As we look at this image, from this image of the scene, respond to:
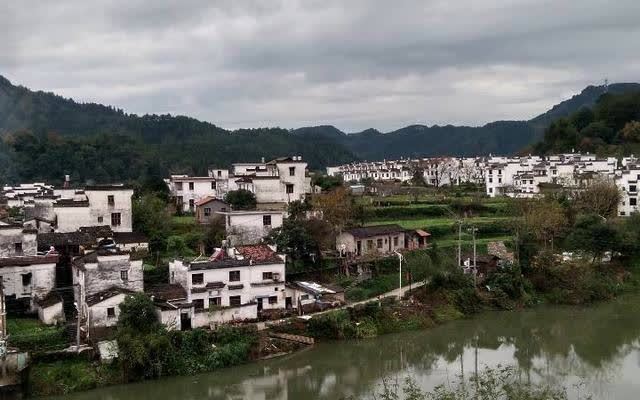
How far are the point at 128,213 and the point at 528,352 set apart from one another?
1430 cm

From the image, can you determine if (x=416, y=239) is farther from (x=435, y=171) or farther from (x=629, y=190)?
(x=435, y=171)

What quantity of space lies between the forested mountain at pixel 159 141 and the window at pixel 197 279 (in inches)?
1575

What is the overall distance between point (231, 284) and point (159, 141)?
77129 millimetres

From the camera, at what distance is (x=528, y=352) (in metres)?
18.3

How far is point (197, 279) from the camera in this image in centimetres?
1811

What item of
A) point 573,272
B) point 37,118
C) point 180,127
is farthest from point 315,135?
point 573,272

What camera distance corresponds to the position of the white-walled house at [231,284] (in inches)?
708

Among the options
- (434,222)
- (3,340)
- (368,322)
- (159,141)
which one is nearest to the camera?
(3,340)

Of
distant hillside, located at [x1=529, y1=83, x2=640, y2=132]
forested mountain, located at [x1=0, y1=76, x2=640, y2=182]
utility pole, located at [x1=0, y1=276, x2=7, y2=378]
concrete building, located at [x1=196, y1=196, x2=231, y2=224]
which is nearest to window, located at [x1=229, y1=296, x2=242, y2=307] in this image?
utility pole, located at [x1=0, y1=276, x2=7, y2=378]

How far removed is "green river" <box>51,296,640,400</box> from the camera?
15.0 metres

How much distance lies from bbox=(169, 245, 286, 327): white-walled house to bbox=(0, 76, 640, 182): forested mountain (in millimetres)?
39274

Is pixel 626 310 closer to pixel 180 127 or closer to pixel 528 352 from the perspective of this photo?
pixel 528 352

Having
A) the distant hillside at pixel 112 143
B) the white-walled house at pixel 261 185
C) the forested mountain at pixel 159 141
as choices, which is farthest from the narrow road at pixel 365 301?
the distant hillside at pixel 112 143

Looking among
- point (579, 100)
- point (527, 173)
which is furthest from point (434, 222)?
point (579, 100)
